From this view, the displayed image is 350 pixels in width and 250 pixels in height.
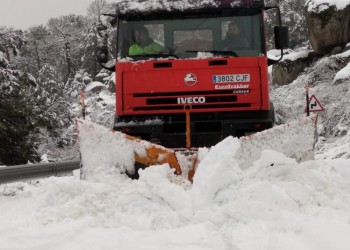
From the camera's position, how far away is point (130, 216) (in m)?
4.38

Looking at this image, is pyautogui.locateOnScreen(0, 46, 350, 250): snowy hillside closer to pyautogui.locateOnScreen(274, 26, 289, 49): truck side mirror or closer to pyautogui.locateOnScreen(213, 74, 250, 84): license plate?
pyautogui.locateOnScreen(213, 74, 250, 84): license plate

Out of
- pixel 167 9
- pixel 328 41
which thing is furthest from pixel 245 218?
pixel 328 41

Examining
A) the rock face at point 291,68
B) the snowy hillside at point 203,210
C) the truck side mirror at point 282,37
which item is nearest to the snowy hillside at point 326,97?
the rock face at point 291,68

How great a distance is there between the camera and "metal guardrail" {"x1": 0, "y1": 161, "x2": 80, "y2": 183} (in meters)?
8.24

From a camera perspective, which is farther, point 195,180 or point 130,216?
point 195,180

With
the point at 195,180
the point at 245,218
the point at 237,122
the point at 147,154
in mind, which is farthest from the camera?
the point at 237,122

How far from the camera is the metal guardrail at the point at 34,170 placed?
27.0 ft

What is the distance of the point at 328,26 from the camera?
846 inches

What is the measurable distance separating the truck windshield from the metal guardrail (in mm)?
3019

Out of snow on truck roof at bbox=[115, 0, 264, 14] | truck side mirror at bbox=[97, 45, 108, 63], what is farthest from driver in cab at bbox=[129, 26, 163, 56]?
truck side mirror at bbox=[97, 45, 108, 63]

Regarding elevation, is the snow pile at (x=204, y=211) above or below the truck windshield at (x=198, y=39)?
below

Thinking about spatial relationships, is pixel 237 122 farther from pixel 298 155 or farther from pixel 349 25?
pixel 349 25

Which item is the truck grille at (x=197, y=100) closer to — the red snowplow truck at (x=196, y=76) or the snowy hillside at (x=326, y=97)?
the red snowplow truck at (x=196, y=76)

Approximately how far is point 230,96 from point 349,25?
658 inches
